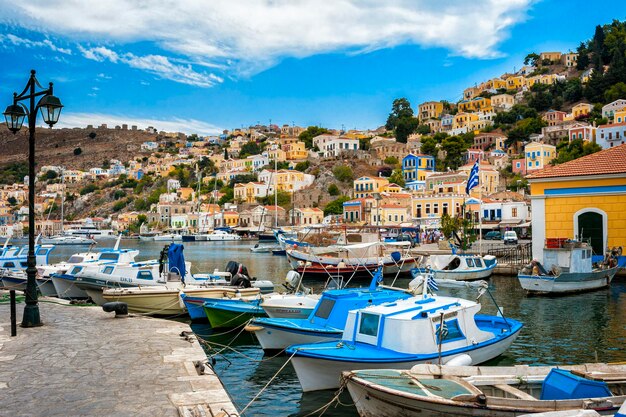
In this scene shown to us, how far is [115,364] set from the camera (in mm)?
9531

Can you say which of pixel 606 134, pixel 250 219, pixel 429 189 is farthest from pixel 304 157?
pixel 606 134

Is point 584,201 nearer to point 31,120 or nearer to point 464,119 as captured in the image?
point 31,120

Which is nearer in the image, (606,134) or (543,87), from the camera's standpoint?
(606,134)

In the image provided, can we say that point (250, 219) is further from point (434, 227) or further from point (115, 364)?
point (115, 364)

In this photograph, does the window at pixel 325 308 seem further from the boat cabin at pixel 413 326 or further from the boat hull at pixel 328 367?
the boat hull at pixel 328 367

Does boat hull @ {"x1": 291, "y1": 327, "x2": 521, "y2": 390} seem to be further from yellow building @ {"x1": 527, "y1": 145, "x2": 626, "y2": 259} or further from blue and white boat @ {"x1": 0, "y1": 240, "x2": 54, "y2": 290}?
yellow building @ {"x1": 527, "y1": 145, "x2": 626, "y2": 259}

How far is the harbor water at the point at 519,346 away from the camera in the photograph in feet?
35.6

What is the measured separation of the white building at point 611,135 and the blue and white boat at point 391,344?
292 feet

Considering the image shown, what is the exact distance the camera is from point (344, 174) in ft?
403

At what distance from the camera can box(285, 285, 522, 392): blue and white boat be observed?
1030cm

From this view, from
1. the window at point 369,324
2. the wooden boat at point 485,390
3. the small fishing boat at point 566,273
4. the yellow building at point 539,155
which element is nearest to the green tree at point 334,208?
the yellow building at point 539,155

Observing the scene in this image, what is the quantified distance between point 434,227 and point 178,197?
92730 mm

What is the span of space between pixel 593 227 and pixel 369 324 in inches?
883

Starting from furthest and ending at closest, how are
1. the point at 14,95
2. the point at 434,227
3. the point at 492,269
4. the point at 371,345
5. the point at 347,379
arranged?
the point at 434,227 < the point at 492,269 < the point at 14,95 < the point at 371,345 < the point at 347,379
